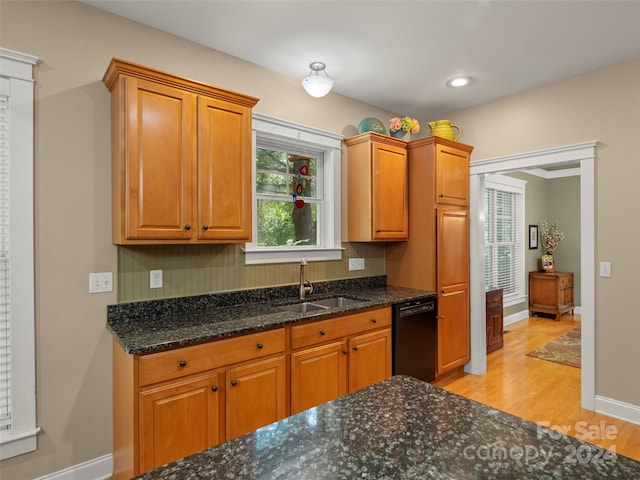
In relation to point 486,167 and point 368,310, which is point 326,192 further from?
point 486,167

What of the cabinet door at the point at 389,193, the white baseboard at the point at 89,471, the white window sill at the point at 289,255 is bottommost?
the white baseboard at the point at 89,471

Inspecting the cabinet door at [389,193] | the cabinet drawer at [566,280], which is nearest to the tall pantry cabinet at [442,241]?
the cabinet door at [389,193]

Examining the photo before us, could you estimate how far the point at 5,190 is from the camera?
195 cm

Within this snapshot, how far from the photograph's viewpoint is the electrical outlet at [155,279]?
2.39m

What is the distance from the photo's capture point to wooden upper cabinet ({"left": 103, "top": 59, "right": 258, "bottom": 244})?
6.76 ft

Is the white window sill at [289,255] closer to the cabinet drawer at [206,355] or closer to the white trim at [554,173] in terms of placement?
the cabinet drawer at [206,355]

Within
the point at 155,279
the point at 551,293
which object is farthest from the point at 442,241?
the point at 551,293

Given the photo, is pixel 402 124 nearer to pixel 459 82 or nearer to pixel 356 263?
pixel 459 82

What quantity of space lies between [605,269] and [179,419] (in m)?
3.28

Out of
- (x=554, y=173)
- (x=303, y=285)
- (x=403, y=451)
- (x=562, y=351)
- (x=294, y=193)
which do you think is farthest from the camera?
(x=554, y=173)

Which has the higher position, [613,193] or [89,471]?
[613,193]

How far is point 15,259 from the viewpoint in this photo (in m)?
1.97

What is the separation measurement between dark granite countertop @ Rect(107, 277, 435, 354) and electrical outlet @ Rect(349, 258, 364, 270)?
41cm

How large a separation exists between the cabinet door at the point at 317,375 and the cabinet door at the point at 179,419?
0.52 meters
